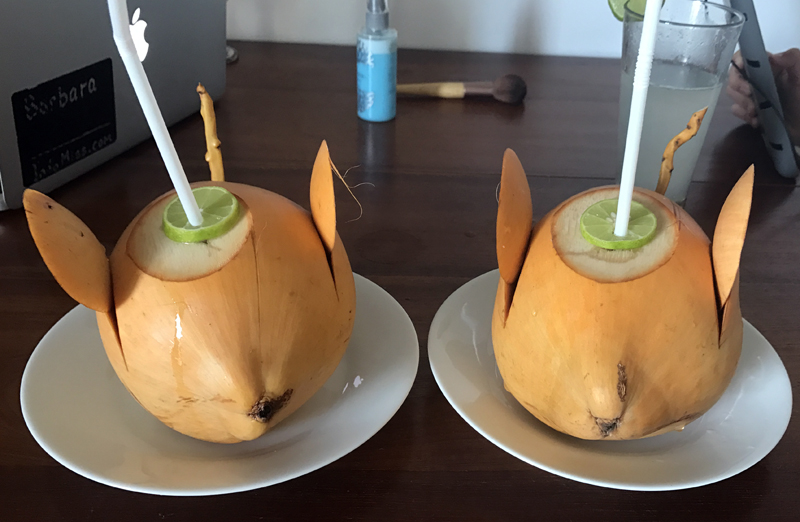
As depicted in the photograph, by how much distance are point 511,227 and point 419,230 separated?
0.27m

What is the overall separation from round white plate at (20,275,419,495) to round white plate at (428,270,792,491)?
0.11 ft

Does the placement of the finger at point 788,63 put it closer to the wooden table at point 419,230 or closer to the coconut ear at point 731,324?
the wooden table at point 419,230

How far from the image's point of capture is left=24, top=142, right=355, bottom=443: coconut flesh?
36cm

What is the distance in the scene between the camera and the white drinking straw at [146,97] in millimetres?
315

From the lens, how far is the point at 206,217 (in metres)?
0.40

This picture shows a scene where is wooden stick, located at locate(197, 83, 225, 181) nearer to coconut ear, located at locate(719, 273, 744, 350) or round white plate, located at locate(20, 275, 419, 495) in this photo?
round white plate, located at locate(20, 275, 419, 495)

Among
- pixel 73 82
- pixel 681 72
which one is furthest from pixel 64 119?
pixel 681 72

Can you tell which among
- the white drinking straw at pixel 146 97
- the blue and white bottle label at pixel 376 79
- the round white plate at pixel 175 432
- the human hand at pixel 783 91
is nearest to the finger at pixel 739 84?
the human hand at pixel 783 91

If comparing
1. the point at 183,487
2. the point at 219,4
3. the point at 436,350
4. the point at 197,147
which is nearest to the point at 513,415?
the point at 436,350

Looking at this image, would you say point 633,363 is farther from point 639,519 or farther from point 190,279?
point 190,279

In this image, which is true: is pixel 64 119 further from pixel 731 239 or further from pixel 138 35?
pixel 731 239

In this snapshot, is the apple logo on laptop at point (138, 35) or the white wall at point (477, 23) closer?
the apple logo on laptop at point (138, 35)

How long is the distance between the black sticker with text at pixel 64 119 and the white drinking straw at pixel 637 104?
1.87ft

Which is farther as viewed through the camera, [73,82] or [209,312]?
[73,82]
